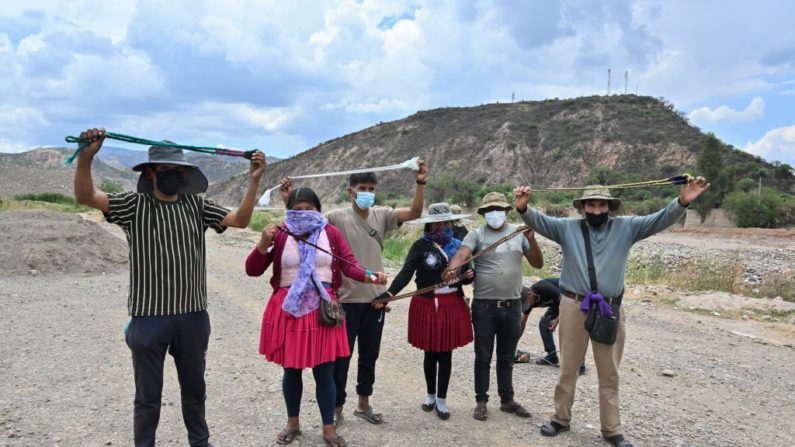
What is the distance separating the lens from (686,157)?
5397cm

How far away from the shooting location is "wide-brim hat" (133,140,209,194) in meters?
3.15

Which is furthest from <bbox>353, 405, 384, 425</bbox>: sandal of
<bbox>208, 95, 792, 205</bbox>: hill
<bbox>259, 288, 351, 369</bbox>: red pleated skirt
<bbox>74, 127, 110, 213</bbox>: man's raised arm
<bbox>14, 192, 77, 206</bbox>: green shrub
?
<bbox>208, 95, 792, 205</bbox>: hill

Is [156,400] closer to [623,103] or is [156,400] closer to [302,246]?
[302,246]

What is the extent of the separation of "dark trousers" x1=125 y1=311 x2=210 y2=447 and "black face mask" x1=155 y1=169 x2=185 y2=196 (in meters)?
0.77

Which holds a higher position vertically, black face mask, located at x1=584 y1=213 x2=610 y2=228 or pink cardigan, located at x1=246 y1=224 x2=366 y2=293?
black face mask, located at x1=584 y1=213 x2=610 y2=228

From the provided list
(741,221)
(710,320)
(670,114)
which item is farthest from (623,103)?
(710,320)

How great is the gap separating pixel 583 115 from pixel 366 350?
68.5m

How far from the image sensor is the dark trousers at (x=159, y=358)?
3.07 metres

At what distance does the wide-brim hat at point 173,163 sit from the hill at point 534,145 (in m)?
55.7

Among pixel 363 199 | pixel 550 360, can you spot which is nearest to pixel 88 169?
pixel 363 199

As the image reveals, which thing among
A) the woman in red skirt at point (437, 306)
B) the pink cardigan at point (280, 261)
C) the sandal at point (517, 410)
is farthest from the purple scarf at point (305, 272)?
the sandal at point (517, 410)

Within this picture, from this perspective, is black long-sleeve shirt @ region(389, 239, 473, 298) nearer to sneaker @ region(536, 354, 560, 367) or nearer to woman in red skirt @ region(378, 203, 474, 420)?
woman in red skirt @ region(378, 203, 474, 420)

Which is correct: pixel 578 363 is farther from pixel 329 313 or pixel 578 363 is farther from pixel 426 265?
pixel 329 313

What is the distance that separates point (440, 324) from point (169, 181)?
7.93ft
